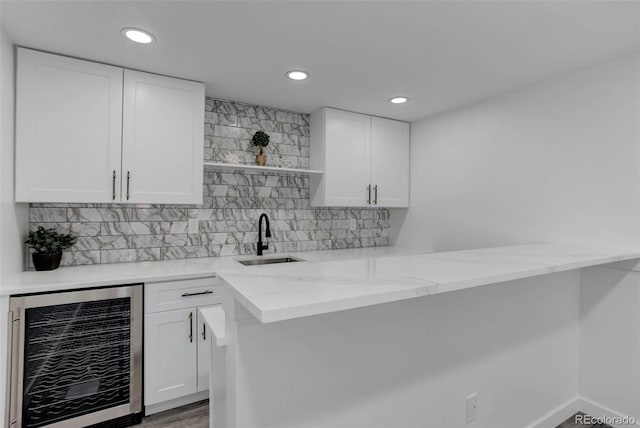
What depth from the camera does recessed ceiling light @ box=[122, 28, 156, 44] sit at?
1.73 meters

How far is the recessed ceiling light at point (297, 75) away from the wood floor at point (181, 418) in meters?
2.36

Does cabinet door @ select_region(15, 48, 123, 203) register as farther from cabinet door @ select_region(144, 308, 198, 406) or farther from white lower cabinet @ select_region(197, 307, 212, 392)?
white lower cabinet @ select_region(197, 307, 212, 392)

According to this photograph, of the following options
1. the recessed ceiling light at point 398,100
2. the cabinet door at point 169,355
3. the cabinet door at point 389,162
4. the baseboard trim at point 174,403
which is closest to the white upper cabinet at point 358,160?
the cabinet door at point 389,162

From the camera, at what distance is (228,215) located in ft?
9.51

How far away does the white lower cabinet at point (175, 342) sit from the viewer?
2023 mm

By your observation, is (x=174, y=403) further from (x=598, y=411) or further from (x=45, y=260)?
(x=598, y=411)

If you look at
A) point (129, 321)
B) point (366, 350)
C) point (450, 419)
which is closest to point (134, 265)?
point (129, 321)

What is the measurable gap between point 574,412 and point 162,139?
3.36 metres

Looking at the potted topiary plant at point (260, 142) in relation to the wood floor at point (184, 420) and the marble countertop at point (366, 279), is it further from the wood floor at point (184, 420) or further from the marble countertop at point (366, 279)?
the wood floor at point (184, 420)

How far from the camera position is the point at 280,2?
4.95ft

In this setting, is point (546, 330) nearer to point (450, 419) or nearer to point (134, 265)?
point (450, 419)

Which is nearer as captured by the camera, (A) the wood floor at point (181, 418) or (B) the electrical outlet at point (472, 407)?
(B) the electrical outlet at point (472, 407)

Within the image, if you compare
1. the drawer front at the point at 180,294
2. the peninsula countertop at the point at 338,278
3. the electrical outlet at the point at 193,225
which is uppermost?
the electrical outlet at the point at 193,225

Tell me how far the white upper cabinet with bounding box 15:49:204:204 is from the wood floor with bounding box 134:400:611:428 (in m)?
1.40
